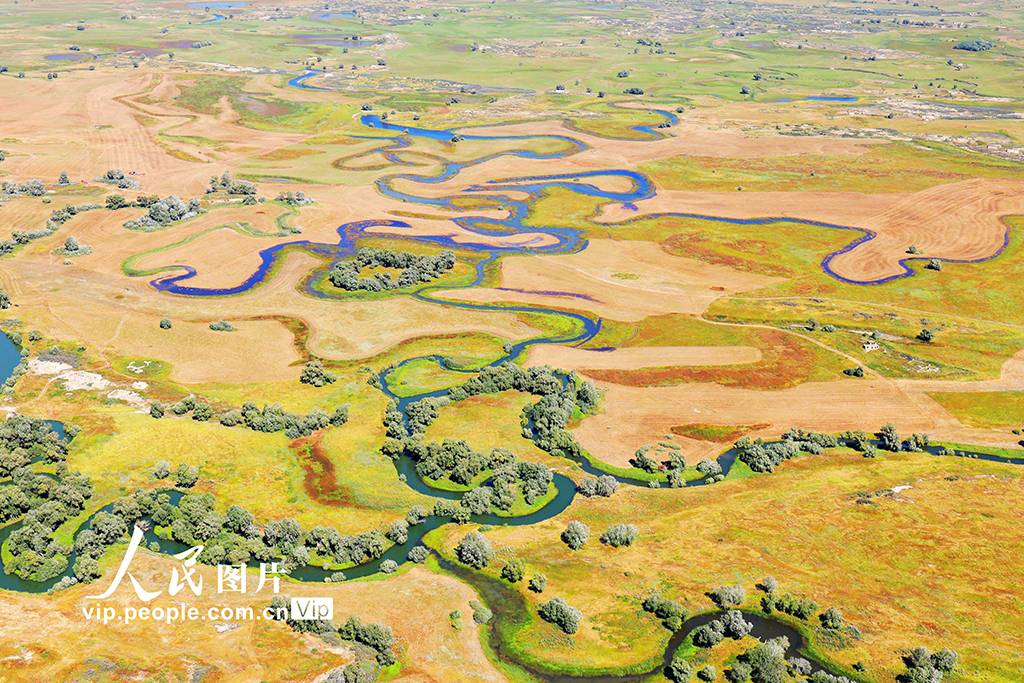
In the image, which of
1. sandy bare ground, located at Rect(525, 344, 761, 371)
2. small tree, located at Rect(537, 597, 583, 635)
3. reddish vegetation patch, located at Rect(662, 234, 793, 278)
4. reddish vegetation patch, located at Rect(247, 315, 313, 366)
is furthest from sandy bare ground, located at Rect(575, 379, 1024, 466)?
reddish vegetation patch, located at Rect(662, 234, 793, 278)

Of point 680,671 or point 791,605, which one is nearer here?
point 680,671

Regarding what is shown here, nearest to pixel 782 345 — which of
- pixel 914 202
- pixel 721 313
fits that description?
pixel 721 313

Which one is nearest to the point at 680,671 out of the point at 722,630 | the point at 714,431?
the point at 722,630

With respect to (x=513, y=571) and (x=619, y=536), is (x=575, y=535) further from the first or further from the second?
(x=513, y=571)

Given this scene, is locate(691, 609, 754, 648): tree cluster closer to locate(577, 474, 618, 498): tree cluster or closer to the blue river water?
the blue river water

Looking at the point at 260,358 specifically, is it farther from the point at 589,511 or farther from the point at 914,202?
the point at 914,202

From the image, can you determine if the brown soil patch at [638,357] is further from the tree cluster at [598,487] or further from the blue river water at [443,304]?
the tree cluster at [598,487]
